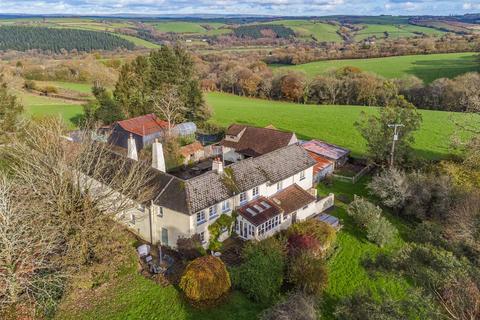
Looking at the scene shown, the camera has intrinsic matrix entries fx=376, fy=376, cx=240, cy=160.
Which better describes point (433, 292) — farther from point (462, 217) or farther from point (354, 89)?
point (354, 89)

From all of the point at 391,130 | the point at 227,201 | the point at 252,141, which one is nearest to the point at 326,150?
the point at 391,130

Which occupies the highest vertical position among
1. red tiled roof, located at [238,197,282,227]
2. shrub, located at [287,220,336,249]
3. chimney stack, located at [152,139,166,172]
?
chimney stack, located at [152,139,166,172]

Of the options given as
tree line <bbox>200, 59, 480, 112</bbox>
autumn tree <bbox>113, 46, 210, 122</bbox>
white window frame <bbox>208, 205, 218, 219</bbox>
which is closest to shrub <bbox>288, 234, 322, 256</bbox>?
white window frame <bbox>208, 205, 218, 219</bbox>

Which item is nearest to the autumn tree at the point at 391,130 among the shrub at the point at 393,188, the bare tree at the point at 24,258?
the shrub at the point at 393,188

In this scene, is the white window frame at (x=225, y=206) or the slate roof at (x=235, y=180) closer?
the slate roof at (x=235, y=180)

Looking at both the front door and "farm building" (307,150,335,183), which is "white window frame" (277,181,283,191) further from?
the front door

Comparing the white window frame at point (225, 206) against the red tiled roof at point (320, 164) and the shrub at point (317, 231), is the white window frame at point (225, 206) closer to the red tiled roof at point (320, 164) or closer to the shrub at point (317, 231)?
the shrub at point (317, 231)

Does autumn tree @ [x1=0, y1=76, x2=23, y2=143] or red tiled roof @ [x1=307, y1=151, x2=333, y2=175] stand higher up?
autumn tree @ [x1=0, y1=76, x2=23, y2=143]

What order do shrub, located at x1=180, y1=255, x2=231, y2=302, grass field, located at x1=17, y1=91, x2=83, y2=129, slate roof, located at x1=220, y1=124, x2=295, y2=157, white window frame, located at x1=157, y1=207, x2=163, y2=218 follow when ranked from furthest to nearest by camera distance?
grass field, located at x1=17, y1=91, x2=83, y2=129 → slate roof, located at x1=220, y1=124, x2=295, y2=157 → white window frame, located at x1=157, y1=207, x2=163, y2=218 → shrub, located at x1=180, y1=255, x2=231, y2=302
